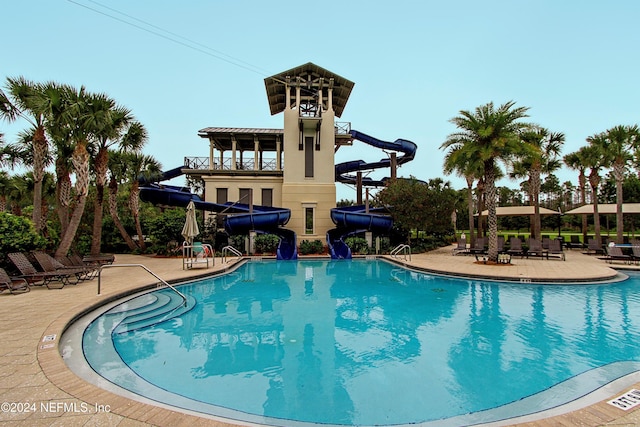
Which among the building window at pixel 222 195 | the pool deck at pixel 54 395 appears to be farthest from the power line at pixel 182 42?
the pool deck at pixel 54 395

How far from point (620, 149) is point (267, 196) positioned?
2197cm

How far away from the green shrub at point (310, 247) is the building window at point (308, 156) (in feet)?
17.8

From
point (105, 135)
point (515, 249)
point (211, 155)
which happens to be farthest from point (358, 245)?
point (105, 135)

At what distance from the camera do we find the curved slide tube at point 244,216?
18578 millimetres

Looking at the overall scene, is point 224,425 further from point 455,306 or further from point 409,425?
point 455,306

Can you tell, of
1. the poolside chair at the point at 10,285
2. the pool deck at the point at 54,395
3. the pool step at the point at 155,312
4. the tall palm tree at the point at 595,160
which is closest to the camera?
the pool deck at the point at 54,395

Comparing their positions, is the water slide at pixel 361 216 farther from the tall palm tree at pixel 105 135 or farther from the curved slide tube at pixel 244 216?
the tall palm tree at pixel 105 135

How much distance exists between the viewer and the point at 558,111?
18922 mm

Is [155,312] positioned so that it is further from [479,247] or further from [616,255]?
[616,255]

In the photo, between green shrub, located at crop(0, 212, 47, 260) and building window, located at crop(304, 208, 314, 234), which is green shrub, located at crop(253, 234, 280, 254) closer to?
building window, located at crop(304, 208, 314, 234)

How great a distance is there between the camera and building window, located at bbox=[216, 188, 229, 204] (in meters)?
23.0

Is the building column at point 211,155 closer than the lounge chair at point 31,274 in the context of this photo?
No

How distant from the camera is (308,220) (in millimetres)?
21750

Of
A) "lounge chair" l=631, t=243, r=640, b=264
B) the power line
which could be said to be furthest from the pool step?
"lounge chair" l=631, t=243, r=640, b=264
